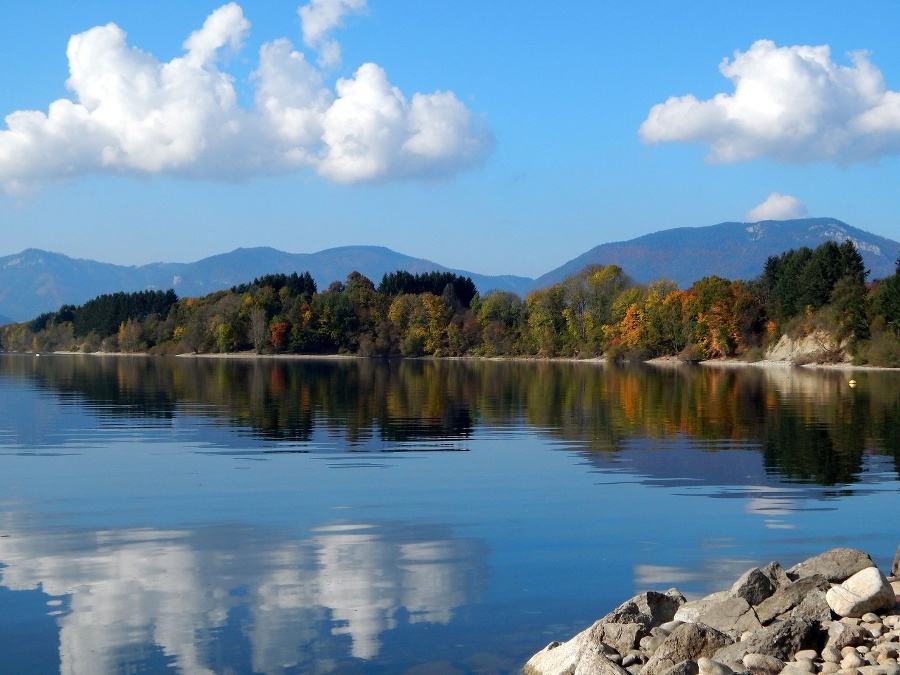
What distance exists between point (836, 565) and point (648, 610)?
264cm

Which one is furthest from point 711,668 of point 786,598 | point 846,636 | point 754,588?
point 754,588

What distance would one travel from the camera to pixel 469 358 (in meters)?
163

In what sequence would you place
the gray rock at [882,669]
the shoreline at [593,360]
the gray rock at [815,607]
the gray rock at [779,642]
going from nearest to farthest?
1. the gray rock at [882,669]
2. the gray rock at [779,642]
3. the gray rock at [815,607]
4. the shoreline at [593,360]

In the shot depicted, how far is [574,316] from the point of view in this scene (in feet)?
493

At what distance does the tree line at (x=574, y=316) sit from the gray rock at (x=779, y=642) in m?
96.0

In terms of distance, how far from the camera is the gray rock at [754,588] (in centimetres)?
1163

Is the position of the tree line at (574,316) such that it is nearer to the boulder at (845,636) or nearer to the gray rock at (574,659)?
the boulder at (845,636)

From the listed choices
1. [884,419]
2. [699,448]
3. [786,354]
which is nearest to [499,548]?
[699,448]

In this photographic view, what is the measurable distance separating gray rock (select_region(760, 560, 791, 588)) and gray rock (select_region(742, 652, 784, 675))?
199 cm

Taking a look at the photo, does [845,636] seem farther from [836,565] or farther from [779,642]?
[836,565]

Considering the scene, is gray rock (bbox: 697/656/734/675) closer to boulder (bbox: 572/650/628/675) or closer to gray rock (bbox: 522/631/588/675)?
boulder (bbox: 572/650/628/675)

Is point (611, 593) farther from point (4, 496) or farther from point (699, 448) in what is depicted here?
point (699, 448)

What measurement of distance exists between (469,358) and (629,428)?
125 m

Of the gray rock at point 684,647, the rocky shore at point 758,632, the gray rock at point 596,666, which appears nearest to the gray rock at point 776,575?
the rocky shore at point 758,632
